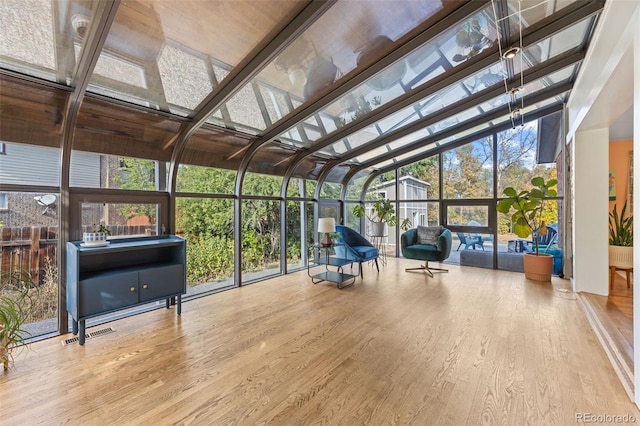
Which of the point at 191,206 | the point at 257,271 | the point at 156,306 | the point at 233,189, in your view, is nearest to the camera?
the point at 156,306

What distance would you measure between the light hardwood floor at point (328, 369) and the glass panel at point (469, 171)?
2.95m

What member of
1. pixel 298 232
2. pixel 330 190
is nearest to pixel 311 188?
pixel 330 190

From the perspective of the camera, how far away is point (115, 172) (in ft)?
11.3

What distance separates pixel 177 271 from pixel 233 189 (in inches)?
70.8

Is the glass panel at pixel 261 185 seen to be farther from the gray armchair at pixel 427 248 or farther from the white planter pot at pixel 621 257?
the white planter pot at pixel 621 257

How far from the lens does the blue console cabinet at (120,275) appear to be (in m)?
2.81

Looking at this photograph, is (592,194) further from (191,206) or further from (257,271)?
(191,206)

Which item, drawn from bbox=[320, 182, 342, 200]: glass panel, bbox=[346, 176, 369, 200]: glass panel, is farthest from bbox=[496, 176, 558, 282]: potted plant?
bbox=[320, 182, 342, 200]: glass panel

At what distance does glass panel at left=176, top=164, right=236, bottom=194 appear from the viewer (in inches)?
162

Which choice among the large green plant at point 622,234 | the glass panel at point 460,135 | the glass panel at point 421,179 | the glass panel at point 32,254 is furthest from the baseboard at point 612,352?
the glass panel at point 32,254

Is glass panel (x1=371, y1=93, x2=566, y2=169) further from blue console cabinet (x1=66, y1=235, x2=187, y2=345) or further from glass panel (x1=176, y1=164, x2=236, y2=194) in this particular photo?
blue console cabinet (x1=66, y1=235, x2=187, y2=345)

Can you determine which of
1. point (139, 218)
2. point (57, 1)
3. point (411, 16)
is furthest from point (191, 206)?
point (411, 16)

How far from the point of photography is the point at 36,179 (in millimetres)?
2887

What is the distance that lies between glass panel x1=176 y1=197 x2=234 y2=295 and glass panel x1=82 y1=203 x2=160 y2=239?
0.38 meters
